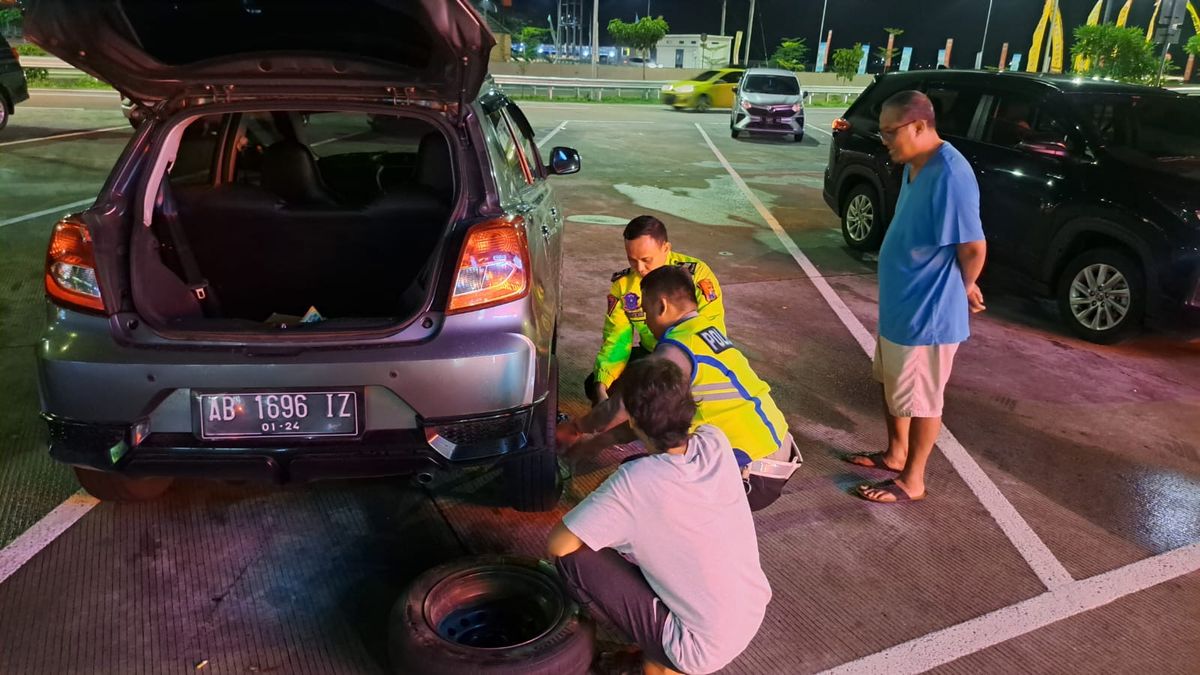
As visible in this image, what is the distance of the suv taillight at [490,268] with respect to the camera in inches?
105

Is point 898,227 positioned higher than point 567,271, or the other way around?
point 898,227

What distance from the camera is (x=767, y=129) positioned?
1814cm

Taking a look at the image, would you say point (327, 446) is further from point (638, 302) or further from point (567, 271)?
point (567, 271)

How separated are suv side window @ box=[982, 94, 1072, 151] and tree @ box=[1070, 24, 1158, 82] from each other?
24.4 m

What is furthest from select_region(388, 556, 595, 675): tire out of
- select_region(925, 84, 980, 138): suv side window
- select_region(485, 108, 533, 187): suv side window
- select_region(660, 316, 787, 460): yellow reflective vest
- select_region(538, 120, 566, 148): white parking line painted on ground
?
select_region(538, 120, 566, 148): white parking line painted on ground

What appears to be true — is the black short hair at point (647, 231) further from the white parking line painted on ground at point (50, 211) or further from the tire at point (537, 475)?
the white parking line painted on ground at point (50, 211)

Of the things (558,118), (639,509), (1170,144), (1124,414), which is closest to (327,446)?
(639,509)

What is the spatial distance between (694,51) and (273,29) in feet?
256

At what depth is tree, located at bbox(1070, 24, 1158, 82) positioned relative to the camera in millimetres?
26625

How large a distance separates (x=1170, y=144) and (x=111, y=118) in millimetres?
18053

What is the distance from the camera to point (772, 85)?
18516 millimetres

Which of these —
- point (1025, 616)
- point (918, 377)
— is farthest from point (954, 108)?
point (1025, 616)

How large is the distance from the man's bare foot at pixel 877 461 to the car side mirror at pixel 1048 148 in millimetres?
3323

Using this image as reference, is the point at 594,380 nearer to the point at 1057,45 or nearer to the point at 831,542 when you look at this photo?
the point at 831,542
